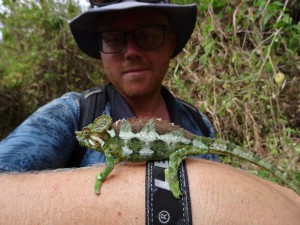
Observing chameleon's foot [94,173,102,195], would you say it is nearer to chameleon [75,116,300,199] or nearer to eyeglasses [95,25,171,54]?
chameleon [75,116,300,199]

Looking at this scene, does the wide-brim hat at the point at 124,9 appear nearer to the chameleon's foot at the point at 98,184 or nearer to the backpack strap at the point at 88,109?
the backpack strap at the point at 88,109

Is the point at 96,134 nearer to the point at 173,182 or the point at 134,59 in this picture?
the point at 173,182

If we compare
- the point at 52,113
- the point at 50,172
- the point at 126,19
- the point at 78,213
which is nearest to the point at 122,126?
the point at 50,172

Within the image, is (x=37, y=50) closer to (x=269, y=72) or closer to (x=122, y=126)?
(x=269, y=72)

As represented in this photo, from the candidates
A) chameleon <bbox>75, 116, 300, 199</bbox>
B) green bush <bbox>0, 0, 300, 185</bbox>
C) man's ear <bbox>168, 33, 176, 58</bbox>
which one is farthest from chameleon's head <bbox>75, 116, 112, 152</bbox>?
green bush <bbox>0, 0, 300, 185</bbox>

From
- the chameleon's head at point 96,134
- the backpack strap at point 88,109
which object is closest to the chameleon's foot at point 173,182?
the chameleon's head at point 96,134

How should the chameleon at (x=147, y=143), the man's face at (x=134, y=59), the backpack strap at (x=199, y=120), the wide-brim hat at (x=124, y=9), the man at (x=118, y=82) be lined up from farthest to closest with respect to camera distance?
1. the backpack strap at (x=199, y=120)
2. the man's face at (x=134, y=59)
3. the wide-brim hat at (x=124, y=9)
4. the man at (x=118, y=82)
5. the chameleon at (x=147, y=143)
